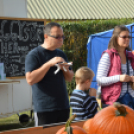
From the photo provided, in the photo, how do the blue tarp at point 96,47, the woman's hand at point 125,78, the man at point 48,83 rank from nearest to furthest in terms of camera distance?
the man at point 48,83
the woman's hand at point 125,78
the blue tarp at point 96,47

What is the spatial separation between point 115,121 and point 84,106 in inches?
55.7

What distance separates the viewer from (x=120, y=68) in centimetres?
255

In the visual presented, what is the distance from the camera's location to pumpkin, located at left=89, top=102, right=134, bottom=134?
3.87 ft

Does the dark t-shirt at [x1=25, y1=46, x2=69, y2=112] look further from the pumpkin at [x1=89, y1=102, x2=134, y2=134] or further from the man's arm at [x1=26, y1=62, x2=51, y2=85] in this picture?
the pumpkin at [x1=89, y1=102, x2=134, y2=134]

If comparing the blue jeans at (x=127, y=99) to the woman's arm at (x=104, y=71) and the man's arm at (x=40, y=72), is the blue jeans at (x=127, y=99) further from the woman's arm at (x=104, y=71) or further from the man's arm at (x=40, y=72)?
the man's arm at (x=40, y=72)

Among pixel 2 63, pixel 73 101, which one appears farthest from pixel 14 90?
pixel 73 101

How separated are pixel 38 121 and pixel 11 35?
362 centimetres

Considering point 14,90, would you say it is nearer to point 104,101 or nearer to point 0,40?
point 0,40

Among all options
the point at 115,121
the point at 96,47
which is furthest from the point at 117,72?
the point at 96,47

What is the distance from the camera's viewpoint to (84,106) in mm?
2617

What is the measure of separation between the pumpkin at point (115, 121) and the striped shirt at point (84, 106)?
1.30 metres

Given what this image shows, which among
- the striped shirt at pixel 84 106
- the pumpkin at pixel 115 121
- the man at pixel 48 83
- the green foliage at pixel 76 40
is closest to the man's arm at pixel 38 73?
the man at pixel 48 83

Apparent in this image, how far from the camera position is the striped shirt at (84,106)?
259cm

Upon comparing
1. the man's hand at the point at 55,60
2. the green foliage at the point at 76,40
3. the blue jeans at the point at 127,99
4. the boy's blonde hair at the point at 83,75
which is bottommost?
the blue jeans at the point at 127,99
